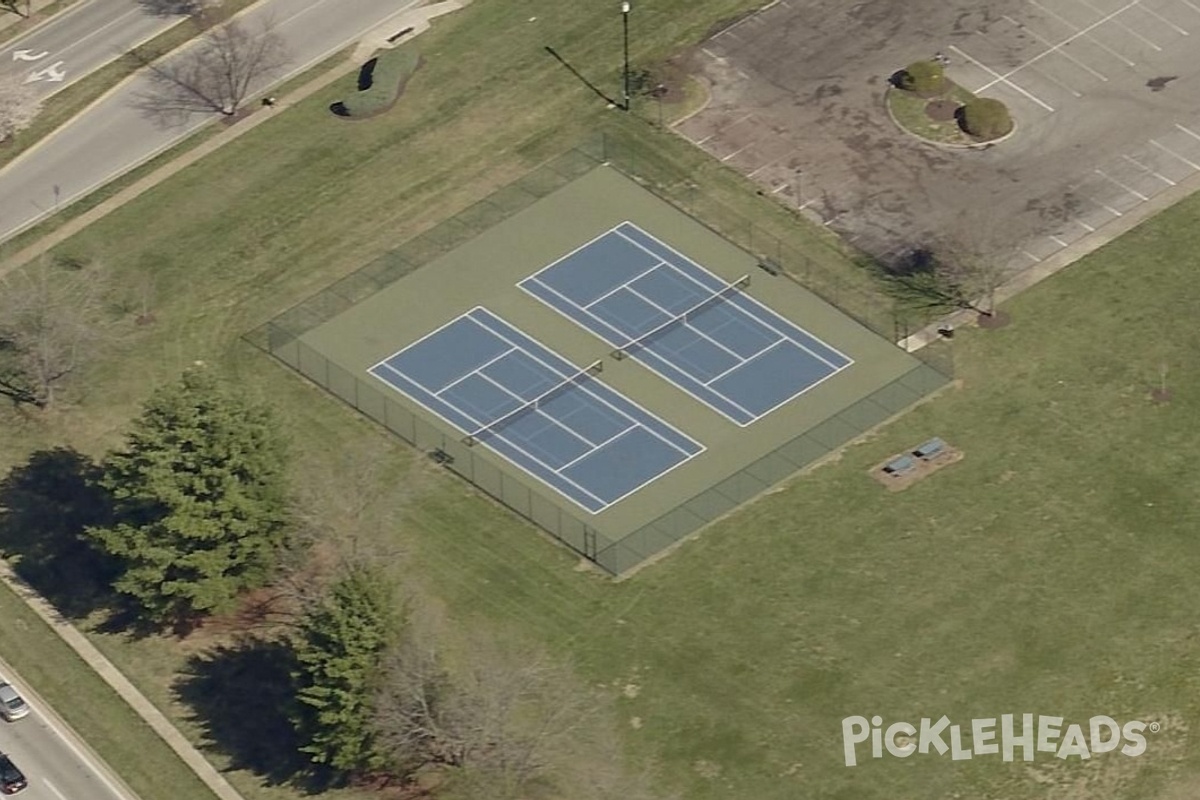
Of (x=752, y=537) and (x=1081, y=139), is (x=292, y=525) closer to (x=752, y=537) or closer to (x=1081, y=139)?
(x=752, y=537)

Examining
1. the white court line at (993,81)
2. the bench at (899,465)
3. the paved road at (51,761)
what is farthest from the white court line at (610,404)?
the paved road at (51,761)

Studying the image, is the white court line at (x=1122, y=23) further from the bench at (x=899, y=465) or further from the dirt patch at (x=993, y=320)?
the bench at (x=899, y=465)

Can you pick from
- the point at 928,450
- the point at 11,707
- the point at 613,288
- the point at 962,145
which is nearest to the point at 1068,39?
the point at 962,145

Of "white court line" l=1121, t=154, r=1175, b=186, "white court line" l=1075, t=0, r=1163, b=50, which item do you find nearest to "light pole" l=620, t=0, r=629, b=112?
"white court line" l=1075, t=0, r=1163, b=50

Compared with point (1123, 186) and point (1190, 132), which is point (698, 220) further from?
point (1190, 132)

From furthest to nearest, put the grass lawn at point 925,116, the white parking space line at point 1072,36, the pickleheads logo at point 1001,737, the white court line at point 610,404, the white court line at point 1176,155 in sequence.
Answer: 1. the white parking space line at point 1072,36
2. the grass lawn at point 925,116
3. the white court line at point 1176,155
4. the white court line at point 610,404
5. the pickleheads logo at point 1001,737

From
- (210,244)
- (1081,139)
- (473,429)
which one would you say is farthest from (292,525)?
(1081,139)
